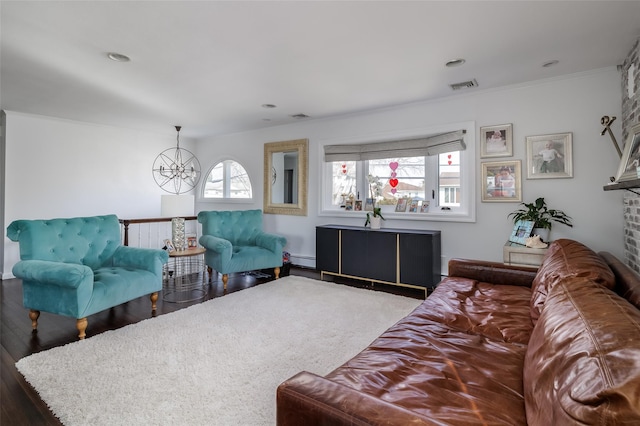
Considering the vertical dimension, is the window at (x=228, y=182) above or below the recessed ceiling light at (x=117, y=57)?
below

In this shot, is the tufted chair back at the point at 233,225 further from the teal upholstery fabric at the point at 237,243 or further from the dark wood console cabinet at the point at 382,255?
the dark wood console cabinet at the point at 382,255

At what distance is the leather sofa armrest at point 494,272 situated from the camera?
247cm

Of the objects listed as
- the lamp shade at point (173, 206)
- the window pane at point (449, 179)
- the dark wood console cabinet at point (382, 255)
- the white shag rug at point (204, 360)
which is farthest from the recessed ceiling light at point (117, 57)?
the window pane at point (449, 179)

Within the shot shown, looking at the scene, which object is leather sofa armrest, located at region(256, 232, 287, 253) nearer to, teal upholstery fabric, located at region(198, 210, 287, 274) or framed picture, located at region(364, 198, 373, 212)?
teal upholstery fabric, located at region(198, 210, 287, 274)

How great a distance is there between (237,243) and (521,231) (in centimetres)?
380

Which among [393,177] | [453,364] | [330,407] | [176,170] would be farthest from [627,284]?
[176,170]

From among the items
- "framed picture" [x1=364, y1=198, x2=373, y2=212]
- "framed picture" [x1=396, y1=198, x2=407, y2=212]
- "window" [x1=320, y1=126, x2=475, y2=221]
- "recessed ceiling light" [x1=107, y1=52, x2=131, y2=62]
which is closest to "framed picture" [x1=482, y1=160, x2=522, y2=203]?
"window" [x1=320, y1=126, x2=475, y2=221]

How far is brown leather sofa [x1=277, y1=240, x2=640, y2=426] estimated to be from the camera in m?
0.68

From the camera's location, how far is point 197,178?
7125 mm

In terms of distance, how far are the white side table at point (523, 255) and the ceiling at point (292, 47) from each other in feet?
5.92

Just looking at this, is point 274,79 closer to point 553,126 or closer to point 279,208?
point 279,208

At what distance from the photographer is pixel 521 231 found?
333 centimetres

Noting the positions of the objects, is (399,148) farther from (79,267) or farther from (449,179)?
(79,267)

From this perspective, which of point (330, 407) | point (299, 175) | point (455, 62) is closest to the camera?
point (330, 407)
